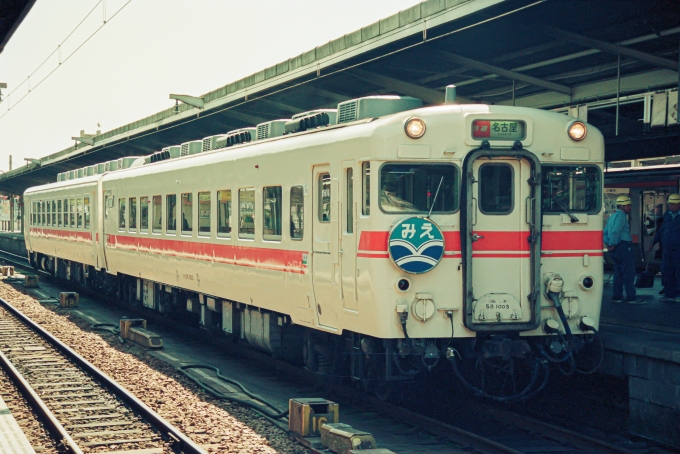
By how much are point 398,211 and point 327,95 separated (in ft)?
29.6

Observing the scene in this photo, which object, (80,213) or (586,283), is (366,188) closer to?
(586,283)

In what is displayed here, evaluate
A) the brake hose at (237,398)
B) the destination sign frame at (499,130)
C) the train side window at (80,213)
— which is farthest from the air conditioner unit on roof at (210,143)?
the train side window at (80,213)

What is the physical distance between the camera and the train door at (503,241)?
27.9 feet

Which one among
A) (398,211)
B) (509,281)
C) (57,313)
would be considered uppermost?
(398,211)

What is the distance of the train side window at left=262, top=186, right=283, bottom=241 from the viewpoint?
10.7 m

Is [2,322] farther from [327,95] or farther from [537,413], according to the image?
[537,413]

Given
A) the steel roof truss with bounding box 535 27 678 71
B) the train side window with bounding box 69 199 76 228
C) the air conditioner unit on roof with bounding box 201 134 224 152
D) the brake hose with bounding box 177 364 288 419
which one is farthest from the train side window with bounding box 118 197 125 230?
the steel roof truss with bounding box 535 27 678 71

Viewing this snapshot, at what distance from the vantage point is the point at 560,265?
8758 mm

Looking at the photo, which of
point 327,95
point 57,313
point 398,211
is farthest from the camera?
point 57,313

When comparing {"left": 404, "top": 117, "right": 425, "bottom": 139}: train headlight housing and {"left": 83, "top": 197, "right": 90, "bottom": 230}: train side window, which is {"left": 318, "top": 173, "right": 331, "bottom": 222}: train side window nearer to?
{"left": 404, "top": 117, "right": 425, "bottom": 139}: train headlight housing

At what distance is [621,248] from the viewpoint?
505 inches

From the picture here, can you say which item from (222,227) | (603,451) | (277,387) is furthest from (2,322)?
(603,451)

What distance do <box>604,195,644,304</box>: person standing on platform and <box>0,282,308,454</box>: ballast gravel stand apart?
19.8 ft

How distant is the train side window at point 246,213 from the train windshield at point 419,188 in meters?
3.45
